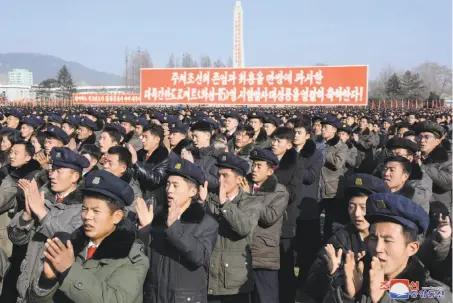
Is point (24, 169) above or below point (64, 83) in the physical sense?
below

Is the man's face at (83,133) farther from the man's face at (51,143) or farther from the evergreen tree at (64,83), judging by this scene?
the evergreen tree at (64,83)

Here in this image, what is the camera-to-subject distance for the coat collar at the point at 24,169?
16.9 feet

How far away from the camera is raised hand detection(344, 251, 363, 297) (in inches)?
89.4

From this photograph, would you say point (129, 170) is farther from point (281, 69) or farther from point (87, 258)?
point (281, 69)

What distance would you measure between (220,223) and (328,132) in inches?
152

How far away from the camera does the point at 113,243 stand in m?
2.63

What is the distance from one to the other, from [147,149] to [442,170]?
3108 millimetres

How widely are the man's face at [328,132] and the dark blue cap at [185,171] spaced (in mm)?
4153

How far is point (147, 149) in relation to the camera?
20.4ft

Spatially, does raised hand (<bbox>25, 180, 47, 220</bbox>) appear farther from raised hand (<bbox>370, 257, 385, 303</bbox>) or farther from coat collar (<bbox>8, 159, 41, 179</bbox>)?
raised hand (<bbox>370, 257, 385, 303</bbox>)

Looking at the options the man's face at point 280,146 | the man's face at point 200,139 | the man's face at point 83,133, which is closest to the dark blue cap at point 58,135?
the man's face at point 200,139

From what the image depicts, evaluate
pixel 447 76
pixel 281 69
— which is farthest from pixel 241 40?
pixel 281 69

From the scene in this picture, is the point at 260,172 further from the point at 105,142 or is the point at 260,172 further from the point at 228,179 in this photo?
the point at 105,142

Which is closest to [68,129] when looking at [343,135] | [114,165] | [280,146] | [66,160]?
[114,165]
